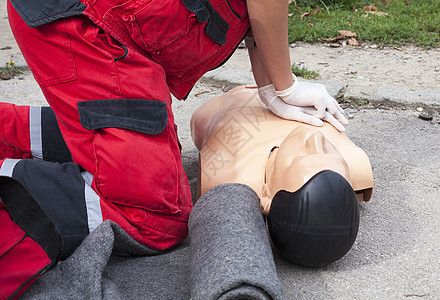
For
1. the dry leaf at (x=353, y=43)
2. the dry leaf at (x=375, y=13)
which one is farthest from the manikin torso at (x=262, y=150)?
the dry leaf at (x=375, y=13)

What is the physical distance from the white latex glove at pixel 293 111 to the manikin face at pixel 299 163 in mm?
202

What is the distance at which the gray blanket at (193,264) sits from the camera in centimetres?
142

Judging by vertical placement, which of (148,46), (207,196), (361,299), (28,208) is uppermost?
(148,46)

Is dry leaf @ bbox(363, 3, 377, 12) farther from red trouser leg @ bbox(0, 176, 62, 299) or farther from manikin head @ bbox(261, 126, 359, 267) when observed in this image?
red trouser leg @ bbox(0, 176, 62, 299)

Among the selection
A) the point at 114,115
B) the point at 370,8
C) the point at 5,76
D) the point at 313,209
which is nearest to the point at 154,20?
the point at 114,115

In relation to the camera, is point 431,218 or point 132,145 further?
point 431,218

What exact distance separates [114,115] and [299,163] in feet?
1.95

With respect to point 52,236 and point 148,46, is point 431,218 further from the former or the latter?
point 52,236

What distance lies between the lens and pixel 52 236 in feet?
5.25

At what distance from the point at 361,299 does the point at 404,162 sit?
0.96 m

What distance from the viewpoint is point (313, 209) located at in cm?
160

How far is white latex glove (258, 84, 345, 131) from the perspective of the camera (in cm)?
210

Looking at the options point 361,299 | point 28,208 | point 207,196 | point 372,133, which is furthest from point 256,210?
point 372,133

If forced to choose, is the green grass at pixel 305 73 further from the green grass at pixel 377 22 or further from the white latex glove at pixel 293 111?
the white latex glove at pixel 293 111
